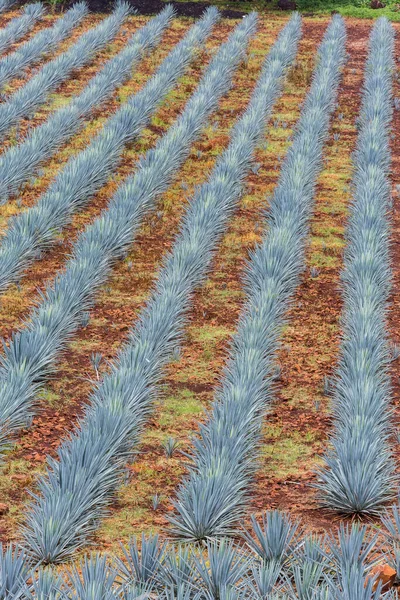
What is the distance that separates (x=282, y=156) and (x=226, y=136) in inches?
35.6

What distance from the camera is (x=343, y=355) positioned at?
5.73 m

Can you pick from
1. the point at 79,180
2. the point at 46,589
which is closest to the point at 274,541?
the point at 46,589

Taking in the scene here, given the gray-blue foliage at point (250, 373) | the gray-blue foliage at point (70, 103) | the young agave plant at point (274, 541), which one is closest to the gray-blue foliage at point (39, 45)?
the gray-blue foliage at point (70, 103)

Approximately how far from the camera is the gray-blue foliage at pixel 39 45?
12.8m

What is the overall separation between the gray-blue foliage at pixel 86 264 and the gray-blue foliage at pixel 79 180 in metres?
0.03

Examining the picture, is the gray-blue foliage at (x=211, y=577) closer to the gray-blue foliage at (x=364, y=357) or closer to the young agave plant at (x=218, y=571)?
the young agave plant at (x=218, y=571)

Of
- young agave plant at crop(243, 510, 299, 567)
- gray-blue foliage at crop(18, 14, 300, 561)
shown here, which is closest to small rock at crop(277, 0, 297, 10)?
gray-blue foliage at crop(18, 14, 300, 561)

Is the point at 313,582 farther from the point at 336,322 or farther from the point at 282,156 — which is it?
the point at 282,156

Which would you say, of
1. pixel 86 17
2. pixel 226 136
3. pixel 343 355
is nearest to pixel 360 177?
pixel 226 136

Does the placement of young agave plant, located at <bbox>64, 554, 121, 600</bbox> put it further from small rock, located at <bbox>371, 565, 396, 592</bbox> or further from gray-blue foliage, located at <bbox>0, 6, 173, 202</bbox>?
gray-blue foliage, located at <bbox>0, 6, 173, 202</bbox>

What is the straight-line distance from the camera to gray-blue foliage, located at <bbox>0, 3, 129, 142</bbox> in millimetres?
10803

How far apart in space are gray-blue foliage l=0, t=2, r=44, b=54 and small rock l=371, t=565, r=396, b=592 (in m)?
12.2

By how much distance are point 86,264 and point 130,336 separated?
1.05m

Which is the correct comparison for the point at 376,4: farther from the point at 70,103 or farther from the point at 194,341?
the point at 194,341
